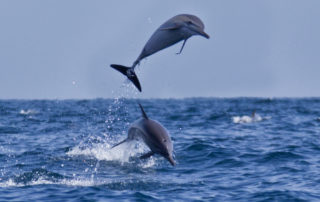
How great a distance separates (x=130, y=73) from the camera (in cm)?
792

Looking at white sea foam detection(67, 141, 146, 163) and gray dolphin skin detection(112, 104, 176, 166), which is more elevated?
gray dolphin skin detection(112, 104, 176, 166)

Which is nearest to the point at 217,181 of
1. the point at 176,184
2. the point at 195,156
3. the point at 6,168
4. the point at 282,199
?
the point at 176,184

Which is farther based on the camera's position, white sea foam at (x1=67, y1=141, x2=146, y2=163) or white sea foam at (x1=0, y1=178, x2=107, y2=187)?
white sea foam at (x1=67, y1=141, x2=146, y2=163)

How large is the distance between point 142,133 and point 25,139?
10.7 metres

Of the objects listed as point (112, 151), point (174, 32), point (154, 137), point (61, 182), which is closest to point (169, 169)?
point (61, 182)

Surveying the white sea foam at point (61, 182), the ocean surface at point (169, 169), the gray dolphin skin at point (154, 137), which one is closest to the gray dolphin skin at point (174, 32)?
the gray dolphin skin at point (154, 137)

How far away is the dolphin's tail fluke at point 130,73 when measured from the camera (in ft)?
25.8

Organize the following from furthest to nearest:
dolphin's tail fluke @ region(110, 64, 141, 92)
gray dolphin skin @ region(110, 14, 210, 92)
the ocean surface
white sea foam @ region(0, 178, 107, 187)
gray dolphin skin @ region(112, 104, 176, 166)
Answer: white sea foam @ region(0, 178, 107, 187)
the ocean surface
dolphin's tail fluke @ region(110, 64, 141, 92)
gray dolphin skin @ region(112, 104, 176, 166)
gray dolphin skin @ region(110, 14, 210, 92)

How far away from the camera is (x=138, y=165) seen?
12.7 metres

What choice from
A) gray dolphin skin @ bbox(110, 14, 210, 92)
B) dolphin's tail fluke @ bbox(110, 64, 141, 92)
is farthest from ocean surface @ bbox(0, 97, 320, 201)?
gray dolphin skin @ bbox(110, 14, 210, 92)

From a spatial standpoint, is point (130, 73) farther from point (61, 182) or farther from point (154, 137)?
point (61, 182)

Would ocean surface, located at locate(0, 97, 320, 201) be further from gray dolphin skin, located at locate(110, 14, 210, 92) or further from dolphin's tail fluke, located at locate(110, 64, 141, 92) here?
gray dolphin skin, located at locate(110, 14, 210, 92)

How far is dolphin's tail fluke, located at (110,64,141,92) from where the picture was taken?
25.8 feet

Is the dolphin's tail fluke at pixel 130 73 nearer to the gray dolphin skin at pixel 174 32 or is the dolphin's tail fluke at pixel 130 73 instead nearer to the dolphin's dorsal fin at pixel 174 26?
the gray dolphin skin at pixel 174 32
